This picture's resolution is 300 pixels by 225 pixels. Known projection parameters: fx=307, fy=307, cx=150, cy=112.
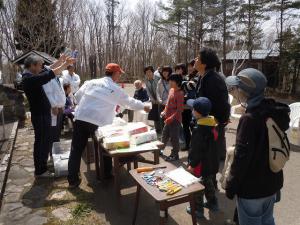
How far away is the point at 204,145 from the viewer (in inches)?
128

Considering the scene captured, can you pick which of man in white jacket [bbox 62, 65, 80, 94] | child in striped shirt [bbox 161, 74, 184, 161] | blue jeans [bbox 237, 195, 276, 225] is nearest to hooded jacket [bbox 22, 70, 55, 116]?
child in striped shirt [bbox 161, 74, 184, 161]

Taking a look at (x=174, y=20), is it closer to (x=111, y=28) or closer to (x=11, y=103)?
(x=111, y=28)

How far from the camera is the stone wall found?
8.56 meters

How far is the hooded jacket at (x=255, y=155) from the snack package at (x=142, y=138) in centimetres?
168

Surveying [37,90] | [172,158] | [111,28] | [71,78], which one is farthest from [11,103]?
[111,28]

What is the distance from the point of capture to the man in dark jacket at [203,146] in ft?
10.6

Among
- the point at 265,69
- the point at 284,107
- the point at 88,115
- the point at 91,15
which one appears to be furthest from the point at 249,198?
the point at 91,15

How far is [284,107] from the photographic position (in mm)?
2213

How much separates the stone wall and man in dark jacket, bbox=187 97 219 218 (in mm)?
6834

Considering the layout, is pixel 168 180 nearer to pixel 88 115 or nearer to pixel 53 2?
pixel 88 115

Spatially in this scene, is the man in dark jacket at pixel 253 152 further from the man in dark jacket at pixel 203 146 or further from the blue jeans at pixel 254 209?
the man in dark jacket at pixel 203 146

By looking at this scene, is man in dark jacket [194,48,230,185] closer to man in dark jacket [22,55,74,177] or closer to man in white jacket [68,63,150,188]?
man in white jacket [68,63,150,188]

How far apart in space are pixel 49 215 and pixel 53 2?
1424 centimetres

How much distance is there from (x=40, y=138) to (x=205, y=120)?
2664mm
